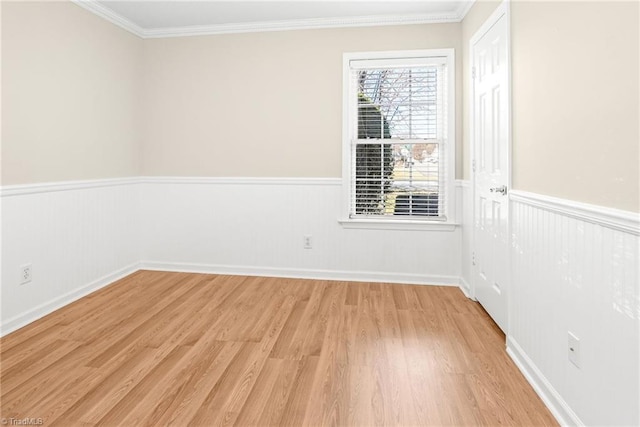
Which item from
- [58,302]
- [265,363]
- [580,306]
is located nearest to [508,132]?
[580,306]

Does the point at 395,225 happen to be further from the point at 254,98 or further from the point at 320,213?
the point at 254,98

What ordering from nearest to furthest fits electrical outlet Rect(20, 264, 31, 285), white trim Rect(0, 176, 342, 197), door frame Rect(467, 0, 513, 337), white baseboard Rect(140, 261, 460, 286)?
1. door frame Rect(467, 0, 513, 337)
2. electrical outlet Rect(20, 264, 31, 285)
3. white trim Rect(0, 176, 342, 197)
4. white baseboard Rect(140, 261, 460, 286)

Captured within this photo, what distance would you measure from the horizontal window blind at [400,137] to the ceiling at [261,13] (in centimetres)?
42

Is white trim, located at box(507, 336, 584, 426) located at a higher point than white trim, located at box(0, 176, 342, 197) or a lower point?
lower

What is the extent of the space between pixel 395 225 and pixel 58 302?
2.94m

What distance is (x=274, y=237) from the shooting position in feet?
13.1

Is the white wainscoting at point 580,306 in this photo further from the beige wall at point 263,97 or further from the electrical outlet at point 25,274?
the electrical outlet at point 25,274

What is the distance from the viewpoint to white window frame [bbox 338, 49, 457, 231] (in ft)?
11.9

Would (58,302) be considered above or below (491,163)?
below

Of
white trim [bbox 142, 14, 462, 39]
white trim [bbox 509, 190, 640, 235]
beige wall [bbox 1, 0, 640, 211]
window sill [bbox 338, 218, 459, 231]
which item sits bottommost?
window sill [bbox 338, 218, 459, 231]

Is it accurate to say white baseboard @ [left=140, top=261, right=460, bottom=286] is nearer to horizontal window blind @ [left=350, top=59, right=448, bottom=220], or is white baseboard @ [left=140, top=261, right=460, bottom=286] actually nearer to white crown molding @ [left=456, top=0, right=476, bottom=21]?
horizontal window blind @ [left=350, top=59, right=448, bottom=220]

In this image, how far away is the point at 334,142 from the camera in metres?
3.82

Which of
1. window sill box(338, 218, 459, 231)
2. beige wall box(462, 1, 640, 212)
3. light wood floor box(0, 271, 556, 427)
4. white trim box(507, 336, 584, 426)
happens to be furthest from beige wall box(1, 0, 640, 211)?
light wood floor box(0, 271, 556, 427)

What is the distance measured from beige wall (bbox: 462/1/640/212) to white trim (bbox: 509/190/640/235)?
3 centimetres
